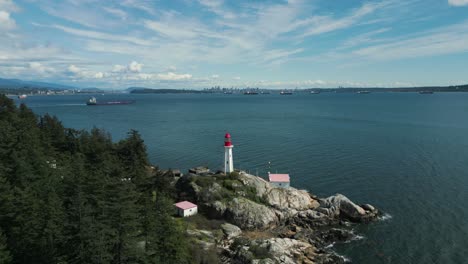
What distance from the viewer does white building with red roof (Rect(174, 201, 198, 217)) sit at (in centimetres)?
3622

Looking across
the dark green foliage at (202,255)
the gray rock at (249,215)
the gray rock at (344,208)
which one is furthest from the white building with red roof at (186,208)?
the gray rock at (344,208)

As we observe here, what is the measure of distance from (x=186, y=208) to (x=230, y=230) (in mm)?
5595

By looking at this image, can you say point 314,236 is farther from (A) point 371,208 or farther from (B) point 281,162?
(B) point 281,162

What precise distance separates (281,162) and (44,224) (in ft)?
147

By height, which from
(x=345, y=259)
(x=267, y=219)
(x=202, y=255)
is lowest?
(x=345, y=259)

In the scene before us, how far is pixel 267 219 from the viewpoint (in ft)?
122

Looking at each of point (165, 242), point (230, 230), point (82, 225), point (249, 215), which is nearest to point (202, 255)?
point (165, 242)

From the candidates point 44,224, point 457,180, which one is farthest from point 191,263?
point 457,180

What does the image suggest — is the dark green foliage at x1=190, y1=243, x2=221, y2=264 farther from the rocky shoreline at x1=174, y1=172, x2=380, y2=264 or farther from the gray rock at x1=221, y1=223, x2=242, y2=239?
the gray rock at x1=221, y1=223, x2=242, y2=239

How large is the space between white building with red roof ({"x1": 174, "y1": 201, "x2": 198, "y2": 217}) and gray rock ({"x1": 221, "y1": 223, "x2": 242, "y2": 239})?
13.1 feet

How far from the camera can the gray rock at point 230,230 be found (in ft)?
111

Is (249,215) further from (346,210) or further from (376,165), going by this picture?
(376,165)

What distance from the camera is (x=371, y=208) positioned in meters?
40.2

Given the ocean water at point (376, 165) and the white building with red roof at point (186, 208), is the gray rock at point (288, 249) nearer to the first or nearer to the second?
the ocean water at point (376, 165)
